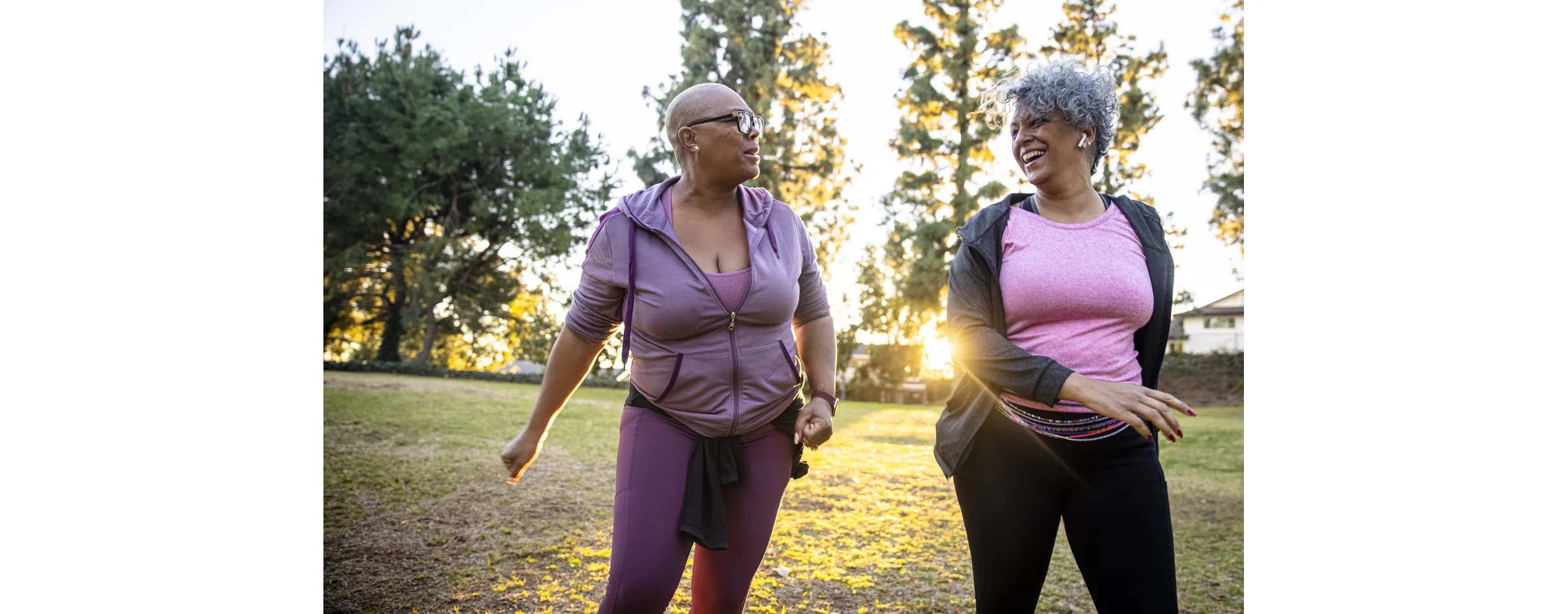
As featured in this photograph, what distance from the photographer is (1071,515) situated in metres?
1.74

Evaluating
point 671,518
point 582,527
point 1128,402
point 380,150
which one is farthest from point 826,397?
point 380,150

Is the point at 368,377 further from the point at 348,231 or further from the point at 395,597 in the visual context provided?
the point at 395,597

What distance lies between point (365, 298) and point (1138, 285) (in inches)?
708

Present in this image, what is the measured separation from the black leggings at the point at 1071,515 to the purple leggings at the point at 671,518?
0.44m

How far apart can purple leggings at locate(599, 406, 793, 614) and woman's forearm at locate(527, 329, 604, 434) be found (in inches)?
5.7

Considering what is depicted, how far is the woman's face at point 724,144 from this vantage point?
6.15 ft

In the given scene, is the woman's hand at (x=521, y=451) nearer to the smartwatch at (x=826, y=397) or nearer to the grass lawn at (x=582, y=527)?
the smartwatch at (x=826, y=397)

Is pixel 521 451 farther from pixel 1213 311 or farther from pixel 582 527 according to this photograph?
pixel 1213 311
